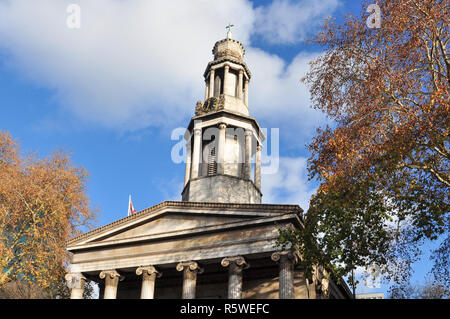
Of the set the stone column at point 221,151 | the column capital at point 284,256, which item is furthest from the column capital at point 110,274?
the column capital at point 284,256

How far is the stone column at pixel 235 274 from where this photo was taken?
2048 centimetres

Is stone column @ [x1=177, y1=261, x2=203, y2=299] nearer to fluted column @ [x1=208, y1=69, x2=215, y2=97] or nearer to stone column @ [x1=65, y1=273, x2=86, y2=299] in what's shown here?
stone column @ [x1=65, y1=273, x2=86, y2=299]

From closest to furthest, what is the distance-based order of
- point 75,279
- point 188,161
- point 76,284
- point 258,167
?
point 76,284 → point 75,279 → point 258,167 → point 188,161

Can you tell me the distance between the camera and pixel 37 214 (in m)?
28.6

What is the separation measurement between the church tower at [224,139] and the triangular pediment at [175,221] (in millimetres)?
4484

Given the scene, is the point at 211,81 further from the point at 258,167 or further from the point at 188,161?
the point at 258,167

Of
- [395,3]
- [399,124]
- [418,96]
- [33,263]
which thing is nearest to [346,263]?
[399,124]

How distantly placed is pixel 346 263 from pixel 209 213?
8.75 m

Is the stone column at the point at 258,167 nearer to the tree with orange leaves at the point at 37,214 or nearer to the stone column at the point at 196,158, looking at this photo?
the stone column at the point at 196,158

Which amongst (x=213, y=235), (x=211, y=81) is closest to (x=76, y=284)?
(x=213, y=235)

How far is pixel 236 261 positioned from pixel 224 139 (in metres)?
10.5

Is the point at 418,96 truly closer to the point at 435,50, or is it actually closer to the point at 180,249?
the point at 435,50

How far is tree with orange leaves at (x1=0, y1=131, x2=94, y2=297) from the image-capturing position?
27.2 meters

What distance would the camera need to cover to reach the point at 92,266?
2514 cm
